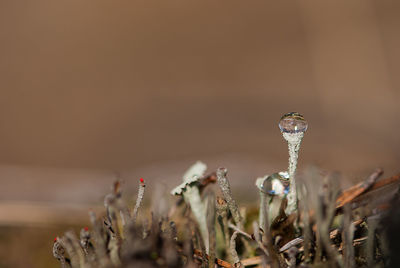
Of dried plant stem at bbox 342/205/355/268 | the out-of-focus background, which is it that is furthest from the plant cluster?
the out-of-focus background

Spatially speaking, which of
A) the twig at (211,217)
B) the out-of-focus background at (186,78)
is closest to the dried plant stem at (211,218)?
the twig at (211,217)

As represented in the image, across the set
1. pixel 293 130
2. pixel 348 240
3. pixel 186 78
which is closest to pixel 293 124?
pixel 293 130

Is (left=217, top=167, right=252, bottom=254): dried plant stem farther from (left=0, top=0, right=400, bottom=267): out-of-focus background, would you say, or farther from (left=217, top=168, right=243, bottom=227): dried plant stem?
(left=0, top=0, right=400, bottom=267): out-of-focus background

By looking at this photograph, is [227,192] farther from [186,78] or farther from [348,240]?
[186,78]

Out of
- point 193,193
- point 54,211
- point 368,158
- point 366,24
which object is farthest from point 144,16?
point 193,193

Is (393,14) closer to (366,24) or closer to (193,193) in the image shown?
(366,24)

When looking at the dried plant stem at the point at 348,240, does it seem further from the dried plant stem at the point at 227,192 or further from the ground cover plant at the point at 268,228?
the dried plant stem at the point at 227,192

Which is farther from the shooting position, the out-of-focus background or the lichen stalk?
the out-of-focus background
